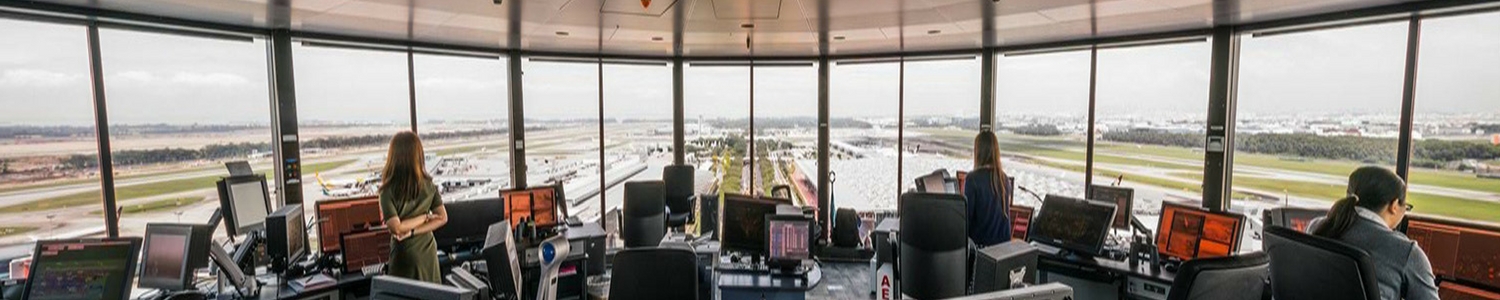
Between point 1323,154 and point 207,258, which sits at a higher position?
point 1323,154

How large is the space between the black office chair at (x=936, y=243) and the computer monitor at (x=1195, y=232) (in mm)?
1780

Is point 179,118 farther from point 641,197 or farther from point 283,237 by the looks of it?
point 641,197

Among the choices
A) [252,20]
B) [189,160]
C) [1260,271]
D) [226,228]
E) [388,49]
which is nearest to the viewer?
[1260,271]

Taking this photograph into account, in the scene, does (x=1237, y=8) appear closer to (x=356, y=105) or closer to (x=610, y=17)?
(x=610, y=17)

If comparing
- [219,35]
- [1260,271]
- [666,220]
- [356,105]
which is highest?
[219,35]

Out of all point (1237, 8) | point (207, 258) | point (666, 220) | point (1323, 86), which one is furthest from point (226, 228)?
point (1323, 86)

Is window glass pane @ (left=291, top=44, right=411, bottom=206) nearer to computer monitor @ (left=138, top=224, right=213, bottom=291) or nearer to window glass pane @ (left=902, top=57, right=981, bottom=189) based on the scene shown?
computer monitor @ (left=138, top=224, right=213, bottom=291)

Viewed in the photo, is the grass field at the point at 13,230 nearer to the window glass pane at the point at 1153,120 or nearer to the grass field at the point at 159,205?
the grass field at the point at 159,205

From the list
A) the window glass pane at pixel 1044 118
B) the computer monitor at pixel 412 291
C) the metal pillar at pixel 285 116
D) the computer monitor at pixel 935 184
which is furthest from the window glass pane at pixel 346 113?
the window glass pane at pixel 1044 118

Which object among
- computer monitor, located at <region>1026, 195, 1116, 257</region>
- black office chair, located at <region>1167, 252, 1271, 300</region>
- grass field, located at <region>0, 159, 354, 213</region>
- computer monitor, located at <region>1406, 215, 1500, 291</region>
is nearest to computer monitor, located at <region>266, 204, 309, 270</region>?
grass field, located at <region>0, 159, 354, 213</region>

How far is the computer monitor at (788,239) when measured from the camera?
4.07 meters

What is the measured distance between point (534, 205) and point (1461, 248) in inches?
253

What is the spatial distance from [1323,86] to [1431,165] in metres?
0.87

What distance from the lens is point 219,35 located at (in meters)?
4.93
